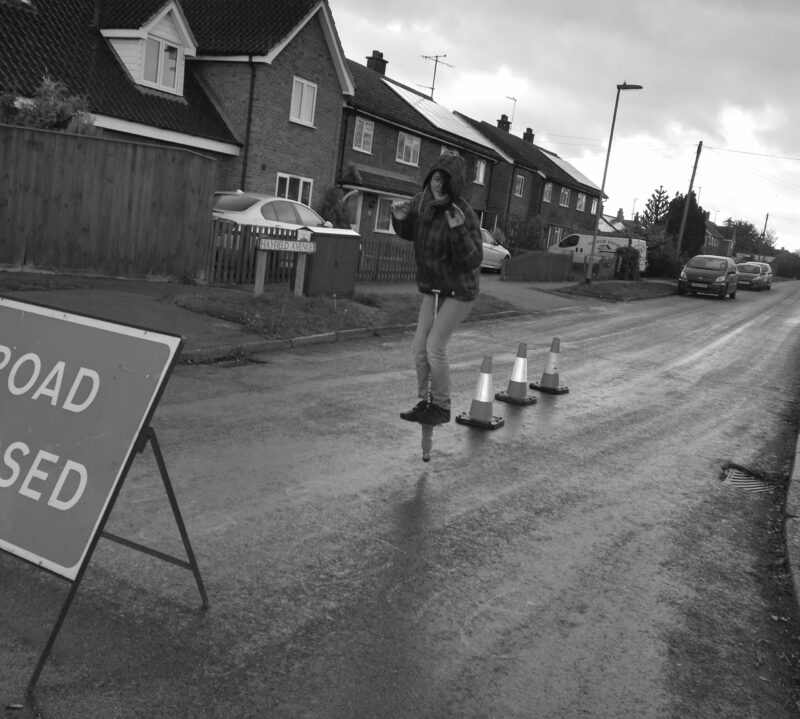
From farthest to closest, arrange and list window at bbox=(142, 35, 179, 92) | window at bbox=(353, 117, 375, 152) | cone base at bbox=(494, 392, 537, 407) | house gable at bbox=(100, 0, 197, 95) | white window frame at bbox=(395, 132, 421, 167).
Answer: white window frame at bbox=(395, 132, 421, 167) < window at bbox=(353, 117, 375, 152) < window at bbox=(142, 35, 179, 92) < house gable at bbox=(100, 0, 197, 95) < cone base at bbox=(494, 392, 537, 407)

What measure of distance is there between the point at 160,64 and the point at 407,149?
1411 cm

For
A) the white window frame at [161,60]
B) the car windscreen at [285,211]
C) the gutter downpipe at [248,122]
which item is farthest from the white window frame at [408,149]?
the car windscreen at [285,211]

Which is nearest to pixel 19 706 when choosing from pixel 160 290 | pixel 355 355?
pixel 355 355

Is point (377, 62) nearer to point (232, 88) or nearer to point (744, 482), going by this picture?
point (232, 88)

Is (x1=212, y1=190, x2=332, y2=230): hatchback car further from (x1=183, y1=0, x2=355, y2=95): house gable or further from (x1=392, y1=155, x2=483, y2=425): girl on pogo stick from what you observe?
(x1=392, y1=155, x2=483, y2=425): girl on pogo stick

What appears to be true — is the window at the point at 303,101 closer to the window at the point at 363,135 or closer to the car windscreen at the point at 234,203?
the window at the point at 363,135

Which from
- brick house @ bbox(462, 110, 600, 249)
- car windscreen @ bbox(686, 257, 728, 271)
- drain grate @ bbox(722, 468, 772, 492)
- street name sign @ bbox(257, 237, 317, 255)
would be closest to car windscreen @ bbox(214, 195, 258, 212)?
street name sign @ bbox(257, 237, 317, 255)

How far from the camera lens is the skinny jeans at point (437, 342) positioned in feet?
20.9

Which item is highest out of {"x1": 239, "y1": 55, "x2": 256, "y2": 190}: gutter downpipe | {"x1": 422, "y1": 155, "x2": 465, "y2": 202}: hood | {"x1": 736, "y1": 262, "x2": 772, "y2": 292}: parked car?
{"x1": 239, "y1": 55, "x2": 256, "y2": 190}: gutter downpipe

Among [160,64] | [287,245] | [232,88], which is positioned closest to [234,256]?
[287,245]

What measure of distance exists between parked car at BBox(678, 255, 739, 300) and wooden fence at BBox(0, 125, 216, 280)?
82.7ft

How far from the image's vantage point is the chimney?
43250mm

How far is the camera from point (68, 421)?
3.39 metres

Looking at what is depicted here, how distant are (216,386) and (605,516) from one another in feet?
14.1
